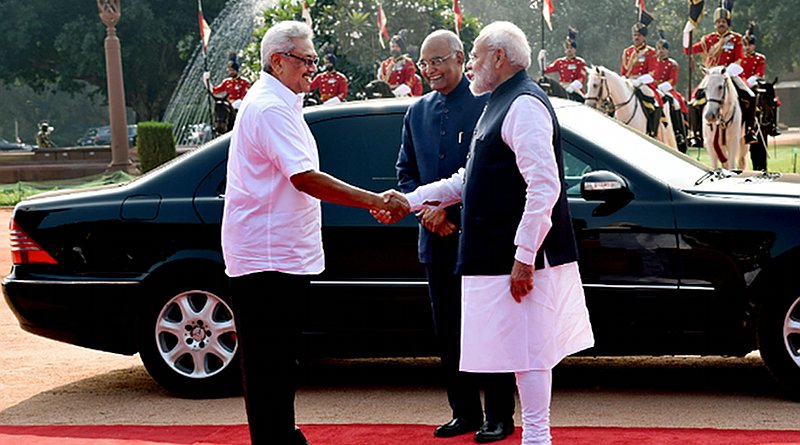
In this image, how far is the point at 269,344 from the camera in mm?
5164

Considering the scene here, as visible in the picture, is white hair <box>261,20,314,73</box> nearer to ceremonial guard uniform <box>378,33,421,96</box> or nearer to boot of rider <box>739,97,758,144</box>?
boot of rider <box>739,97,758,144</box>

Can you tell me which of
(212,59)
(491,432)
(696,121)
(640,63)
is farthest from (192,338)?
(212,59)

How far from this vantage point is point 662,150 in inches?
299

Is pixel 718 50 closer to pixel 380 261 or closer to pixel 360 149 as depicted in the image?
pixel 360 149

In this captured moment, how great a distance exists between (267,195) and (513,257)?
3.10ft

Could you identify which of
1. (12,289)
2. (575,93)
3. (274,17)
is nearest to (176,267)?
(12,289)

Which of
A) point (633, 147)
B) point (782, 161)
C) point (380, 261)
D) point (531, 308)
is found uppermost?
point (633, 147)

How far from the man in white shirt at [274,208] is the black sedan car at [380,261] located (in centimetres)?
189

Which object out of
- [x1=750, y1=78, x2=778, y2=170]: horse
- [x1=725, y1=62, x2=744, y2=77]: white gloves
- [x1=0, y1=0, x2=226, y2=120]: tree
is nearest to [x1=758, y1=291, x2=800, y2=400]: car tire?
[x1=725, y1=62, x2=744, y2=77]: white gloves

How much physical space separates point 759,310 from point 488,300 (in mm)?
2152

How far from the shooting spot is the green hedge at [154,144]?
1236 inches

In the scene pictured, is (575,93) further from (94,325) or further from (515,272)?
(515,272)

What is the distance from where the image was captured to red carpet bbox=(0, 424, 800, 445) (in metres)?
5.89

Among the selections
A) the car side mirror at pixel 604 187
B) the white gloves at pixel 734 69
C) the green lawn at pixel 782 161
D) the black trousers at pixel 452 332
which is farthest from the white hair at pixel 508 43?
the green lawn at pixel 782 161
